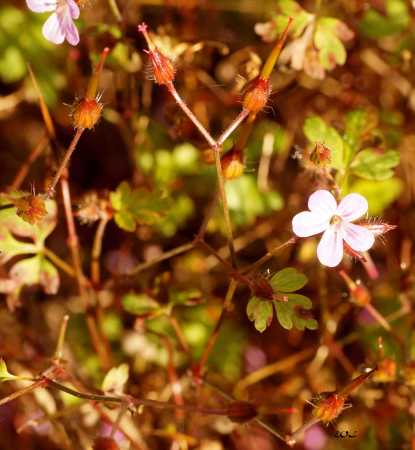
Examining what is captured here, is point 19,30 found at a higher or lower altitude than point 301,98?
higher

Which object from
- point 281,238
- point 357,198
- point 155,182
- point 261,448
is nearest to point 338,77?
point 281,238

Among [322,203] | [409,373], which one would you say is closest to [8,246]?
[322,203]

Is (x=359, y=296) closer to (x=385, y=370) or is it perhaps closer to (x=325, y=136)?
(x=385, y=370)

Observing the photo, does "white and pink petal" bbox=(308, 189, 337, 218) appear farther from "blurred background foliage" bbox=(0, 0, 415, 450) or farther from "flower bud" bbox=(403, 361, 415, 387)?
"flower bud" bbox=(403, 361, 415, 387)

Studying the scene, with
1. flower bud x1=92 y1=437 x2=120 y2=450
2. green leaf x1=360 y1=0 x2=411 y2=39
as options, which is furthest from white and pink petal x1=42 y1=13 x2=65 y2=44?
green leaf x1=360 y1=0 x2=411 y2=39

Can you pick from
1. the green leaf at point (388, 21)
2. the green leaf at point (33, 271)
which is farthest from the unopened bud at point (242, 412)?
the green leaf at point (388, 21)

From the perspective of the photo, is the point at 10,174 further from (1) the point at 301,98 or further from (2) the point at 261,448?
(2) the point at 261,448
